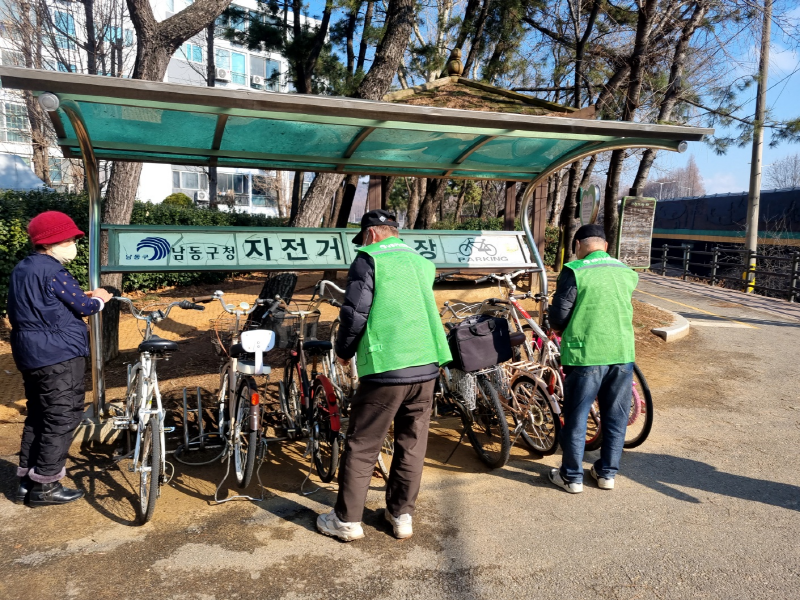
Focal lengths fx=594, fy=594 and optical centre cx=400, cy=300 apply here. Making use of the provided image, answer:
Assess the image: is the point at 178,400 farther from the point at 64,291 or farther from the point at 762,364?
the point at 762,364

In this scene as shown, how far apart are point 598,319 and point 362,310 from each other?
1.62 meters

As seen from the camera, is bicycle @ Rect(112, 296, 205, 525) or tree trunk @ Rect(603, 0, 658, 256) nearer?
bicycle @ Rect(112, 296, 205, 525)

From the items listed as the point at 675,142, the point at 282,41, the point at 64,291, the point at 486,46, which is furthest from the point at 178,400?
the point at 486,46

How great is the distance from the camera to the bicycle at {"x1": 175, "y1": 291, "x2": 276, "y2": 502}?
3.67 metres

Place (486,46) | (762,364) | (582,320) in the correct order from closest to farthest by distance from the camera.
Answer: (582,320) < (762,364) < (486,46)

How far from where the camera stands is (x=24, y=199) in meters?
9.24

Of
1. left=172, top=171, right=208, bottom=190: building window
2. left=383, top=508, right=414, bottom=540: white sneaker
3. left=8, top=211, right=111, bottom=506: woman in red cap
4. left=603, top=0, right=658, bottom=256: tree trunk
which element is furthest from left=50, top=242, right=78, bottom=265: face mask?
left=172, top=171, right=208, bottom=190: building window

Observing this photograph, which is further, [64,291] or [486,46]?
[486,46]

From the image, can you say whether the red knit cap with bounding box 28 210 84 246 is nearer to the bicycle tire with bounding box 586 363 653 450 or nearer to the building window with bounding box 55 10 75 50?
the bicycle tire with bounding box 586 363 653 450

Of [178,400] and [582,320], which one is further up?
[582,320]

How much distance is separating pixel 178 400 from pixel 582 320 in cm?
374

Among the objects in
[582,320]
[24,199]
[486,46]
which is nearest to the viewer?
[582,320]

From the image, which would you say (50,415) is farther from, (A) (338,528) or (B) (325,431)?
(A) (338,528)

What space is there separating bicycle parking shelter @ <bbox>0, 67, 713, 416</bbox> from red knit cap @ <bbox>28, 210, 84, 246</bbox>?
0.65m
